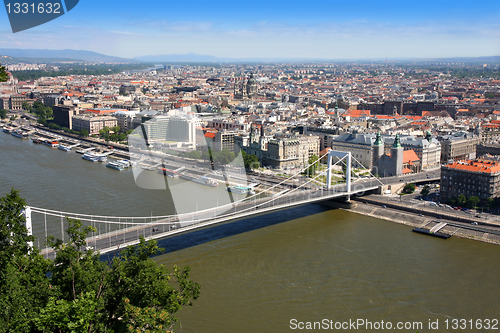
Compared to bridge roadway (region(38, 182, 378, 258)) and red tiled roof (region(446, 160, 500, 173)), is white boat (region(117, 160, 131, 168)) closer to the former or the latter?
bridge roadway (region(38, 182, 378, 258))

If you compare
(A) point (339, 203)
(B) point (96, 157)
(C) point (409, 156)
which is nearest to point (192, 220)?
(A) point (339, 203)

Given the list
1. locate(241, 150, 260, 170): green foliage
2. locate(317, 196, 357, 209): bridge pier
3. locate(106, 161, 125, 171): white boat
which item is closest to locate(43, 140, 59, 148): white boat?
locate(106, 161, 125, 171): white boat

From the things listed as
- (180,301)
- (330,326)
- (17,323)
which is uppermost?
(17,323)

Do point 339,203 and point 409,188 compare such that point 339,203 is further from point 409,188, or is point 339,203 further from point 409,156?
point 409,156

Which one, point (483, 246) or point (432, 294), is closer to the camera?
point (432, 294)

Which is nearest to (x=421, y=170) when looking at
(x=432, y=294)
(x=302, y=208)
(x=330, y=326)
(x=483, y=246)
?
(x=302, y=208)

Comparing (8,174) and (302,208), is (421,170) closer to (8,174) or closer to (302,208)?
(302,208)
